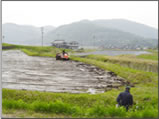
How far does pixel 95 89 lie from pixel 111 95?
2.27 metres

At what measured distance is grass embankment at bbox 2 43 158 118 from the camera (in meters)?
6.45

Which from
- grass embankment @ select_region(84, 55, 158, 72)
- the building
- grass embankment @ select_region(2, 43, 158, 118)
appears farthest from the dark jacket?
the building

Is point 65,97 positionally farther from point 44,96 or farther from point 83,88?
point 83,88

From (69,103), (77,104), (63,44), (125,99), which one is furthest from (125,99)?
(63,44)

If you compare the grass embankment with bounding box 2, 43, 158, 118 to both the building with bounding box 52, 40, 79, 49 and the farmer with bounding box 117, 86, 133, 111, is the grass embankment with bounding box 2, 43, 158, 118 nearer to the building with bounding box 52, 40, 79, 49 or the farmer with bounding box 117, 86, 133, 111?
the farmer with bounding box 117, 86, 133, 111

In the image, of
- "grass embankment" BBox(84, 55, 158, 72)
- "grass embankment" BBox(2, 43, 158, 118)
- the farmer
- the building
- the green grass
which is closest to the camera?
"grass embankment" BBox(2, 43, 158, 118)

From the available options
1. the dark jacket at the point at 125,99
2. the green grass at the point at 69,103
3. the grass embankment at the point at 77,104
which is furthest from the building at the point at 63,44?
the dark jacket at the point at 125,99

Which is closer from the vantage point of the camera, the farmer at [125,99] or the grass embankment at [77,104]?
the grass embankment at [77,104]

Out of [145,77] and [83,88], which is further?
[145,77]

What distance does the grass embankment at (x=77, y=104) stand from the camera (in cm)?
645

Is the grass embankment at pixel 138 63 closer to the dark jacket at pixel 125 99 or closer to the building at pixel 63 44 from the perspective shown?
the dark jacket at pixel 125 99

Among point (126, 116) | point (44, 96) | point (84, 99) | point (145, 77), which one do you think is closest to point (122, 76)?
point (145, 77)

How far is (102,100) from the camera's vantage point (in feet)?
32.0

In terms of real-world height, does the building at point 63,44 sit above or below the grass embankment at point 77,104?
above
